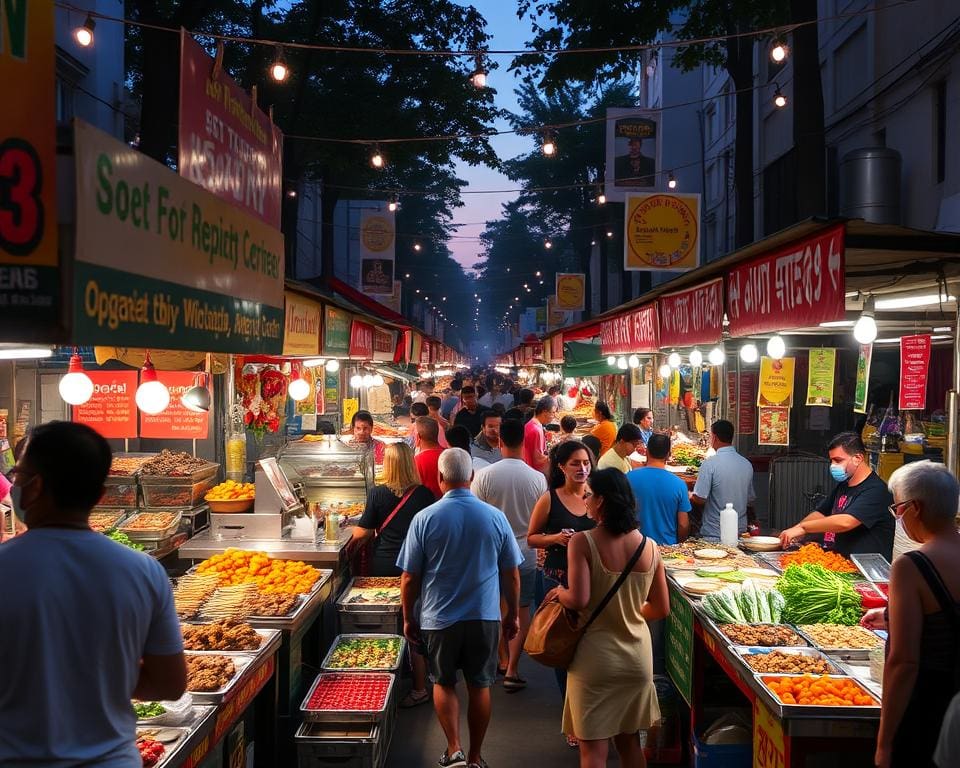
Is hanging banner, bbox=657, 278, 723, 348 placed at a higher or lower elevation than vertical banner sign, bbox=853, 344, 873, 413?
higher

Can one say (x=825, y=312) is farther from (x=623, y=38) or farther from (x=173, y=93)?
(x=623, y=38)

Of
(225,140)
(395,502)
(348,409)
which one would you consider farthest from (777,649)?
(348,409)

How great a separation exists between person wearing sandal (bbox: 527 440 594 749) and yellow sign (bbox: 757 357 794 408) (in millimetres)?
5512

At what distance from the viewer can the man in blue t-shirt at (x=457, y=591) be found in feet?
19.0

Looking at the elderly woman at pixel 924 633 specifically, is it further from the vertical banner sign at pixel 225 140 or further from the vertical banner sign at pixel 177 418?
the vertical banner sign at pixel 177 418

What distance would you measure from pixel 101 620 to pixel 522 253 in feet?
271

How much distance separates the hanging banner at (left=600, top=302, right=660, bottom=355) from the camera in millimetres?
9672

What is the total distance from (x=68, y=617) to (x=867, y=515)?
6122 mm

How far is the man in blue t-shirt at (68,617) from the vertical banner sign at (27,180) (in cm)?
46

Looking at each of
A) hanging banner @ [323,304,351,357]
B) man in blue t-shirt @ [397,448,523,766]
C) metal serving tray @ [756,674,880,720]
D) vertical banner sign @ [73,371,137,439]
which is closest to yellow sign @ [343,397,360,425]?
hanging banner @ [323,304,351,357]

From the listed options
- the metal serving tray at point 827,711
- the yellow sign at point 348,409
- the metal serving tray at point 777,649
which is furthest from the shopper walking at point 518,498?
the yellow sign at point 348,409

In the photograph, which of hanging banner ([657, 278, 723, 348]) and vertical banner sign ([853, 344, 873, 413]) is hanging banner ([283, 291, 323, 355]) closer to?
hanging banner ([657, 278, 723, 348])

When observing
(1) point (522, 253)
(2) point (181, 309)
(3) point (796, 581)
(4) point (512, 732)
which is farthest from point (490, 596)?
(1) point (522, 253)

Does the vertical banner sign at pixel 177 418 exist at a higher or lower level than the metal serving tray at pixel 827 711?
higher
